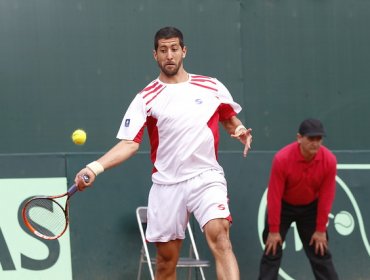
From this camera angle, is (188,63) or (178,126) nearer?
(178,126)

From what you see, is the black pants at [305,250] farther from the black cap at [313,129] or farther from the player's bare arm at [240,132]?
the player's bare arm at [240,132]

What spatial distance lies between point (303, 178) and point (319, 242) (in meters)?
0.52

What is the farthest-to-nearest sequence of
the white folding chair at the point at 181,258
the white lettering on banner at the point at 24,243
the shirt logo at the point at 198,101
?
the white lettering on banner at the point at 24,243 < the white folding chair at the point at 181,258 < the shirt logo at the point at 198,101

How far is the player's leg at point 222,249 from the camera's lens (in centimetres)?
606

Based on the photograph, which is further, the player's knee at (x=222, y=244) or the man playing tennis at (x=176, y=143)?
the man playing tennis at (x=176, y=143)

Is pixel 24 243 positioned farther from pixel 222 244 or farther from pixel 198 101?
pixel 222 244

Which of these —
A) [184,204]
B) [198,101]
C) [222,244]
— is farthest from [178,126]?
[222,244]

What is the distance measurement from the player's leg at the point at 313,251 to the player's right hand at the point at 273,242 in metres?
0.21

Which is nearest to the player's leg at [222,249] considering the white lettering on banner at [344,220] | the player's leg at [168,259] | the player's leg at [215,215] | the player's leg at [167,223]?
the player's leg at [215,215]

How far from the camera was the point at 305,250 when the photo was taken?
25.8 ft

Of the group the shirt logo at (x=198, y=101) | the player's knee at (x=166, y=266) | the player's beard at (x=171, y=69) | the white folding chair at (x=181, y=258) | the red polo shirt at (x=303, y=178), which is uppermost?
the player's beard at (x=171, y=69)

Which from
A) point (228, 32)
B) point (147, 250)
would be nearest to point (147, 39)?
point (228, 32)

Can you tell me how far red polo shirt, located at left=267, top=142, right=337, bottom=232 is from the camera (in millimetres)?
7523

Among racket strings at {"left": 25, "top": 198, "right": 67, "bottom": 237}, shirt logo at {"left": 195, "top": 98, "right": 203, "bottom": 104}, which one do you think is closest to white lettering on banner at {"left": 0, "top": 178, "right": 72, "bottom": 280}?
racket strings at {"left": 25, "top": 198, "right": 67, "bottom": 237}
